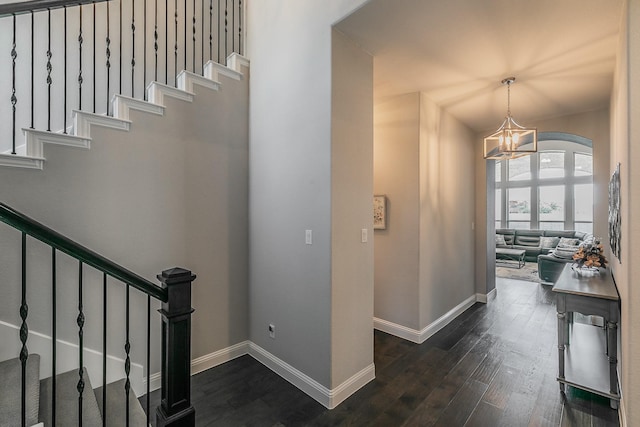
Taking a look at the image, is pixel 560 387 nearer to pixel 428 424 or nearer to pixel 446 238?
pixel 428 424

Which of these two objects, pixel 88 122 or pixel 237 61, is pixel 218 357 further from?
pixel 237 61

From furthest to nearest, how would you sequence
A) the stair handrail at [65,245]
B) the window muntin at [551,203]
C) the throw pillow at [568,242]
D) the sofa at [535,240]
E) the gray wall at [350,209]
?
the window muntin at [551,203]
the sofa at [535,240]
the throw pillow at [568,242]
the gray wall at [350,209]
the stair handrail at [65,245]

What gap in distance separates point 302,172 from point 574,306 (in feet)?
7.91

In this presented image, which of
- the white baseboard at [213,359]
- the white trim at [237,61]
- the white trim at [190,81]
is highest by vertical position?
the white trim at [237,61]

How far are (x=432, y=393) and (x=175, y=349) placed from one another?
197 cm

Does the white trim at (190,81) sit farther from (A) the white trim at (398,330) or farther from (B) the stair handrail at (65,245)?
(A) the white trim at (398,330)

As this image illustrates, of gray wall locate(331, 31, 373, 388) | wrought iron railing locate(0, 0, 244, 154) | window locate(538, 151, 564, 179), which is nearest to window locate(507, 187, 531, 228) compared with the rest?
window locate(538, 151, 564, 179)

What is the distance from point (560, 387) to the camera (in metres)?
2.46

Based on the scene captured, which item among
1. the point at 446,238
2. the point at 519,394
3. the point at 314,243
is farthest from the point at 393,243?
the point at 519,394

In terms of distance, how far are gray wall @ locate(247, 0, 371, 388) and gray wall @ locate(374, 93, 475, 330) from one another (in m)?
1.05

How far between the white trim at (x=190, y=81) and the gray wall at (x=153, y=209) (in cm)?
6

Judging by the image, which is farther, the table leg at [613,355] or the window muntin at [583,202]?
the window muntin at [583,202]

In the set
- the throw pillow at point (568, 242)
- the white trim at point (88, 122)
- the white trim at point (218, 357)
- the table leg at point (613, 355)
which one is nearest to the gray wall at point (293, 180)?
the white trim at point (218, 357)

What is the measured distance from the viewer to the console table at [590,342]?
2.21 metres
